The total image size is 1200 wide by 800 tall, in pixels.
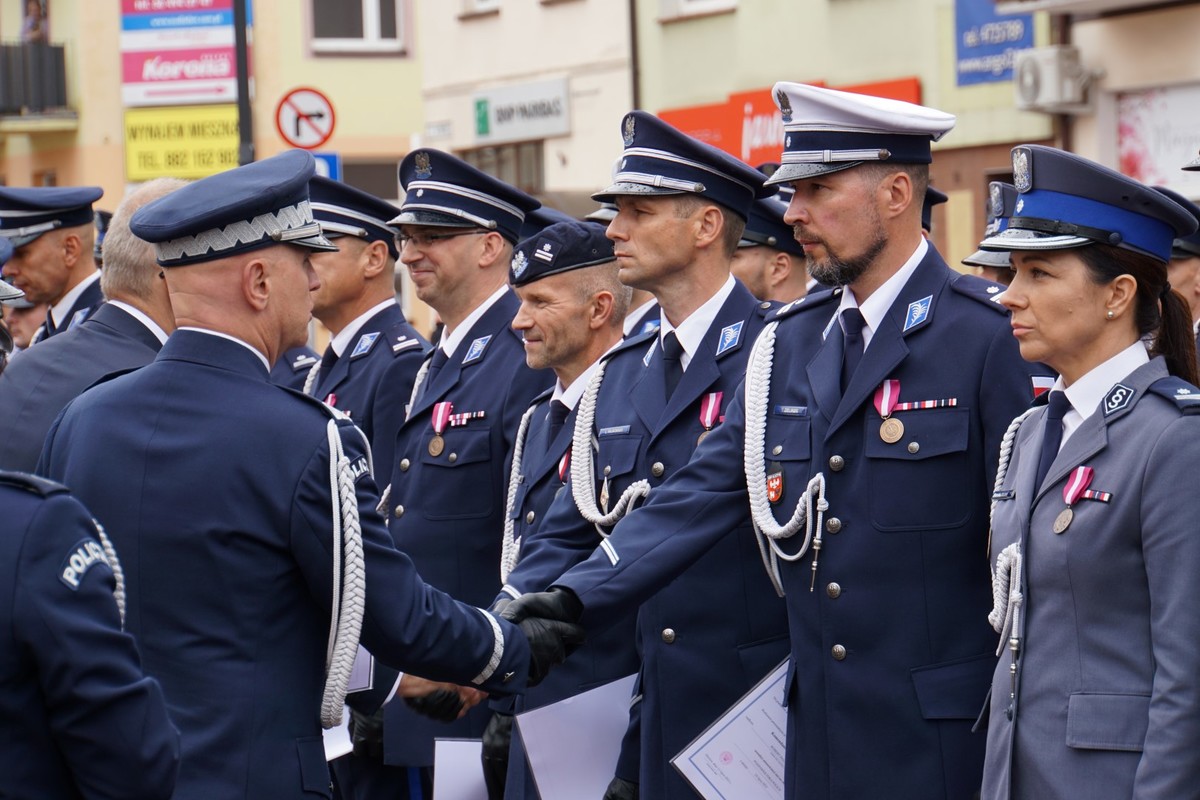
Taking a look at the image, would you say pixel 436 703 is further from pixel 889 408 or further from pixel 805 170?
pixel 805 170

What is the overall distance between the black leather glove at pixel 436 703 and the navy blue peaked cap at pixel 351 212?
280cm

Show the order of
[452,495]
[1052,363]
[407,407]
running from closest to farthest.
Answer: [1052,363], [452,495], [407,407]

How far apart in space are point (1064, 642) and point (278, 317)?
182 centimetres

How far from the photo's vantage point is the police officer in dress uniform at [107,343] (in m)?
5.74

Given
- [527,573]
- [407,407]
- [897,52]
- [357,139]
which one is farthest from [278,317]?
[357,139]

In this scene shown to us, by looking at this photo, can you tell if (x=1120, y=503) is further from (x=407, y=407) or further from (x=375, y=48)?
(x=375, y=48)

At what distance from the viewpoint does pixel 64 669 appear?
10.6 ft

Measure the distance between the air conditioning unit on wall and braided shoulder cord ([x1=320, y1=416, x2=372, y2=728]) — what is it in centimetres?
1290

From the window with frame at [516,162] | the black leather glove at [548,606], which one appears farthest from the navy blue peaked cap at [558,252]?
the window with frame at [516,162]

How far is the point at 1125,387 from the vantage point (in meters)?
4.22

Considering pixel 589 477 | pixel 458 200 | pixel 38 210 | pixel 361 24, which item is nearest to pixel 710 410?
pixel 589 477

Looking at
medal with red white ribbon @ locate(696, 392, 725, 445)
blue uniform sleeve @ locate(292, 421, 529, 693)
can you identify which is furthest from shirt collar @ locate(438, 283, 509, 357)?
blue uniform sleeve @ locate(292, 421, 529, 693)

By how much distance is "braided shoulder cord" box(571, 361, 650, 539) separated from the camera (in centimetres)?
577

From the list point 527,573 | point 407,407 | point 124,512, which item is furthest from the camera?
point 407,407
